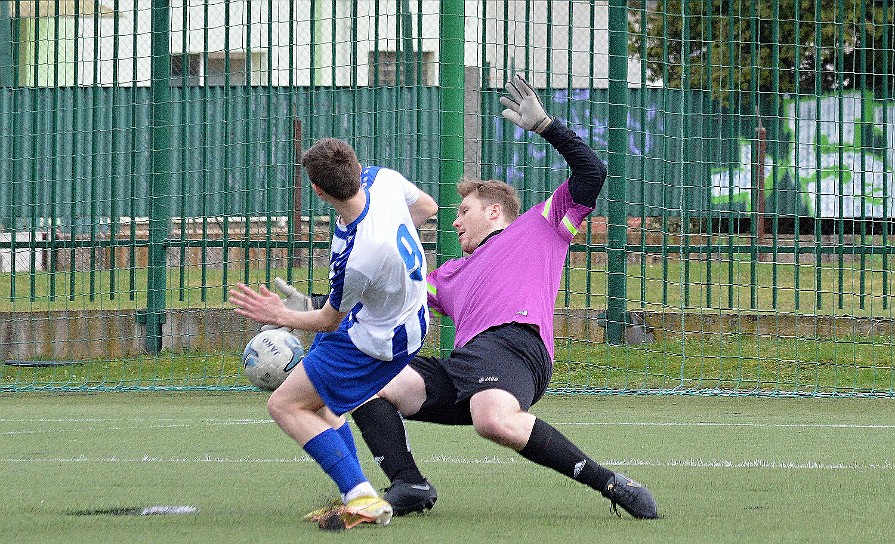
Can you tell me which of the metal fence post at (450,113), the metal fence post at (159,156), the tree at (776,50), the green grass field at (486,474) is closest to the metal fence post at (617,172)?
the tree at (776,50)

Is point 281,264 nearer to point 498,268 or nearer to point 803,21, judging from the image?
point 803,21

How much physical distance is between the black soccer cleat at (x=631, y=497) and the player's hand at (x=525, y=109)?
1356 mm

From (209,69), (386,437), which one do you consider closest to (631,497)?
(386,437)

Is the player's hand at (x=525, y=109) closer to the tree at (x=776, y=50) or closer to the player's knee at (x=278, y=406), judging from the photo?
the player's knee at (x=278, y=406)

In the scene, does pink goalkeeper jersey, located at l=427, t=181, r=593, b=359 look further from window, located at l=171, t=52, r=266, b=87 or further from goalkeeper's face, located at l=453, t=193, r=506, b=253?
window, located at l=171, t=52, r=266, b=87

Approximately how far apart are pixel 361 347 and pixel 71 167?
6129 mm

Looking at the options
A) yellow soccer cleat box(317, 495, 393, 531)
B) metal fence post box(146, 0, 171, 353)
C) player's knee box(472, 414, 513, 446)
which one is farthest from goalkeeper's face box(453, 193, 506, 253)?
metal fence post box(146, 0, 171, 353)

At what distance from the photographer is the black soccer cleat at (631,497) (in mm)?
5062

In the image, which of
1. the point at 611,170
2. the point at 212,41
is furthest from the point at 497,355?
the point at 212,41

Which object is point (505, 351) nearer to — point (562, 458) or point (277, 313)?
Result: point (562, 458)

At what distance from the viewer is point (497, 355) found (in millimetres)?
5355

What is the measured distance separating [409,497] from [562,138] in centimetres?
147

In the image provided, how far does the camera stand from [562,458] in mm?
5105

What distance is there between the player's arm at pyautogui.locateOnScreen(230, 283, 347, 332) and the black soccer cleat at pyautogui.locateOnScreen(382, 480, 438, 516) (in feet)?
2.14
